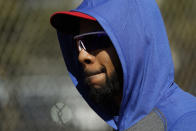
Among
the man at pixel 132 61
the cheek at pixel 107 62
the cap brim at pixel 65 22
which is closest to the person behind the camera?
the man at pixel 132 61

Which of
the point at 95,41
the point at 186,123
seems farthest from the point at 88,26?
the point at 186,123

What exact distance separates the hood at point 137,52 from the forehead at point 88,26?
124 millimetres

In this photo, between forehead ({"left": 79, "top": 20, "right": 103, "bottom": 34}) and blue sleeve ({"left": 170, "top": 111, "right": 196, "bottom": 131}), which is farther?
forehead ({"left": 79, "top": 20, "right": 103, "bottom": 34})

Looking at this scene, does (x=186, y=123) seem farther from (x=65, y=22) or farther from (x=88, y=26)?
(x=65, y=22)

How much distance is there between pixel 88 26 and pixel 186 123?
755 mm

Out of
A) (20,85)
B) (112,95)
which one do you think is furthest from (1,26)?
(112,95)

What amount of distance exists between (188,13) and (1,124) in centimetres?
246

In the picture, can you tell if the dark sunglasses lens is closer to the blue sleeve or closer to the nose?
the nose

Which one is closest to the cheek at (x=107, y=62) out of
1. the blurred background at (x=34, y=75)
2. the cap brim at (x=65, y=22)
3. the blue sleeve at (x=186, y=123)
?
the cap brim at (x=65, y=22)

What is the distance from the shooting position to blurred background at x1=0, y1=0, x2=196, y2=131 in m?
3.02

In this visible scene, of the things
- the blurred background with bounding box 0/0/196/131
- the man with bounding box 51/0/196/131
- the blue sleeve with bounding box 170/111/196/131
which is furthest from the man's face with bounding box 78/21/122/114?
the blurred background with bounding box 0/0/196/131

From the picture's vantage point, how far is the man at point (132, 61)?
57.4 inches

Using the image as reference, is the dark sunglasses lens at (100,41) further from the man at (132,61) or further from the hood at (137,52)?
→ the hood at (137,52)

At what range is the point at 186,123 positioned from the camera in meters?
1.24
